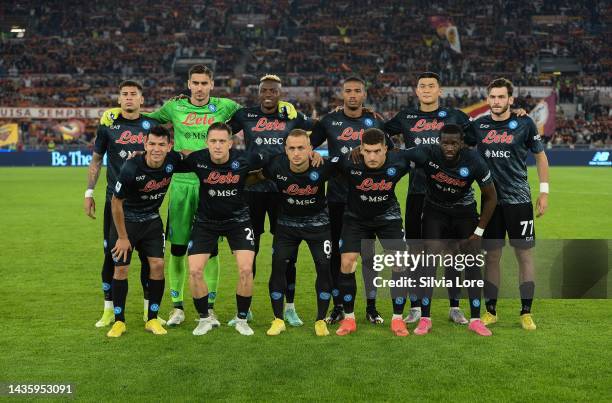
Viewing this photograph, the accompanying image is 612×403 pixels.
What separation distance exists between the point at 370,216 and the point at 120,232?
226 centimetres

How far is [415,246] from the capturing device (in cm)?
768

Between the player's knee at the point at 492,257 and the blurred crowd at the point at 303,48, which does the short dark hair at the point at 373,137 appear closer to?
the player's knee at the point at 492,257

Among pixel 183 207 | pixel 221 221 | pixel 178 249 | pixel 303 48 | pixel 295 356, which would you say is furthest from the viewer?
pixel 303 48

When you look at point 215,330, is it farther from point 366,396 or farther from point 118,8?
point 118,8

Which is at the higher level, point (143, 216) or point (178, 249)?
point (143, 216)

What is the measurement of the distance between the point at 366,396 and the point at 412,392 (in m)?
0.33

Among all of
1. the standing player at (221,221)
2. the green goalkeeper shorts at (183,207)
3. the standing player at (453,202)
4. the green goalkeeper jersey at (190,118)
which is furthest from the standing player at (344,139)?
the green goalkeeper shorts at (183,207)

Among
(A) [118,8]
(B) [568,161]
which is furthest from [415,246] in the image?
(A) [118,8]

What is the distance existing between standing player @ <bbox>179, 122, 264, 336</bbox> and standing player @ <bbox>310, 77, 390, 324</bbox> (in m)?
0.85

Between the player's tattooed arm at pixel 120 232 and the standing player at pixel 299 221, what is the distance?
135 centimetres

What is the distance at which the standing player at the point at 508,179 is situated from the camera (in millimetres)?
7562

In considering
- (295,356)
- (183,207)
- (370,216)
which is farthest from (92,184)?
(295,356)

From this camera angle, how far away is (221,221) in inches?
292

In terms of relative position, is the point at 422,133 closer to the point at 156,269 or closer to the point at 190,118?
the point at 190,118
